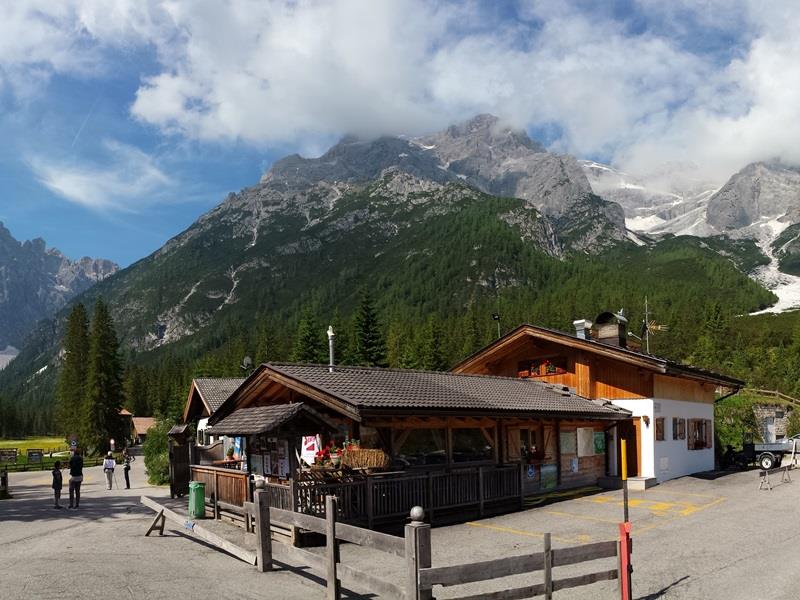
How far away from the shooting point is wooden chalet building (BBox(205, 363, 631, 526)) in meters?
15.3

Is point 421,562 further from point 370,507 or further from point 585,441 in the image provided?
point 585,441

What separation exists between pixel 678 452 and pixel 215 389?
82.4 feet

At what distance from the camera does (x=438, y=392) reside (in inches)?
760

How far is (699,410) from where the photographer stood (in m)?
29.1

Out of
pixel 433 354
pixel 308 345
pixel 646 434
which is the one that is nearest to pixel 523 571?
pixel 646 434

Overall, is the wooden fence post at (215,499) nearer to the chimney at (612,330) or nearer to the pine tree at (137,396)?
the chimney at (612,330)

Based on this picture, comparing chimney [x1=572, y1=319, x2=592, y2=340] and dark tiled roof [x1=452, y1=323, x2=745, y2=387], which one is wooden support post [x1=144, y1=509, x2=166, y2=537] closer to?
dark tiled roof [x1=452, y1=323, x2=745, y2=387]

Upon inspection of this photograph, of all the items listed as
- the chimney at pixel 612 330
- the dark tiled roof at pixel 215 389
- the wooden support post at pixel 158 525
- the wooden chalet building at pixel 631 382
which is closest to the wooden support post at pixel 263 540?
the wooden support post at pixel 158 525

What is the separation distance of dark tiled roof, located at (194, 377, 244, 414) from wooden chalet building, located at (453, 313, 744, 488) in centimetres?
1511

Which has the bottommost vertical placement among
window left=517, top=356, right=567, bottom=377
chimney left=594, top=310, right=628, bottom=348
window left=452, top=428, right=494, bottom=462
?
window left=452, top=428, right=494, bottom=462

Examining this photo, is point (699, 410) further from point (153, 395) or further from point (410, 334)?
point (153, 395)

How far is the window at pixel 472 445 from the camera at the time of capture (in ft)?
62.5

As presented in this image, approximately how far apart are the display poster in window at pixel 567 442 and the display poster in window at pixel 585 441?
0.37m

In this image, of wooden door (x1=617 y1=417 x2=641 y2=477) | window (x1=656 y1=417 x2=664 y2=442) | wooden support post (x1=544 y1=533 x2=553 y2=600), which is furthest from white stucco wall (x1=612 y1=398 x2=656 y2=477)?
wooden support post (x1=544 y1=533 x2=553 y2=600)
